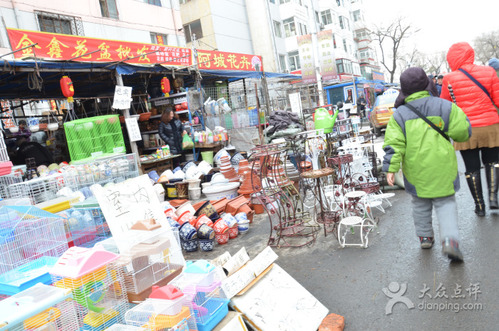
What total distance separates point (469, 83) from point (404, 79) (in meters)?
1.44

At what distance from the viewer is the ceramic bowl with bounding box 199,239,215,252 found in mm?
5376

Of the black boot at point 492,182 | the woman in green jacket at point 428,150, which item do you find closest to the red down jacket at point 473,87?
the black boot at point 492,182

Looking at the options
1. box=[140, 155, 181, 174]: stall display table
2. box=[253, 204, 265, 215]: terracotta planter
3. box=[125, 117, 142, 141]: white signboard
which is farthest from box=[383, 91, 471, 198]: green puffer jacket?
box=[140, 155, 181, 174]: stall display table

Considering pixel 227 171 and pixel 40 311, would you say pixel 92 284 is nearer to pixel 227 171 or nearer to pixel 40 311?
pixel 40 311

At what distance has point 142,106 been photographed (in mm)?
13289

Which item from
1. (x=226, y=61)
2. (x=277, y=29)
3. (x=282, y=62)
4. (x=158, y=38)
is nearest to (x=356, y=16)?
(x=277, y=29)

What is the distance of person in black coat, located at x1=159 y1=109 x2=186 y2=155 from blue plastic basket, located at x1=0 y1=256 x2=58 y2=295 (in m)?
8.34

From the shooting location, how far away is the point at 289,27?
31234 millimetres

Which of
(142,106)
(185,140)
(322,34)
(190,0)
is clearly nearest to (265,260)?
(185,140)

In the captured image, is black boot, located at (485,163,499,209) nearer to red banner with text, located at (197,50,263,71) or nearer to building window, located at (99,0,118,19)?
red banner with text, located at (197,50,263,71)

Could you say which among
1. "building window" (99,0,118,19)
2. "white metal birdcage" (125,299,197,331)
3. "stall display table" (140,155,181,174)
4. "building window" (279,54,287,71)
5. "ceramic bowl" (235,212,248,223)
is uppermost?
"building window" (99,0,118,19)

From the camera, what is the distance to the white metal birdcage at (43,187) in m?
5.83

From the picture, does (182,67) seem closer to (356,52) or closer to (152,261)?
(152,261)

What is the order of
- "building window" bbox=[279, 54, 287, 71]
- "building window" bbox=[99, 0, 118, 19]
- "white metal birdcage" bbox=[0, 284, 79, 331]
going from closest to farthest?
1. "white metal birdcage" bbox=[0, 284, 79, 331]
2. "building window" bbox=[99, 0, 118, 19]
3. "building window" bbox=[279, 54, 287, 71]
